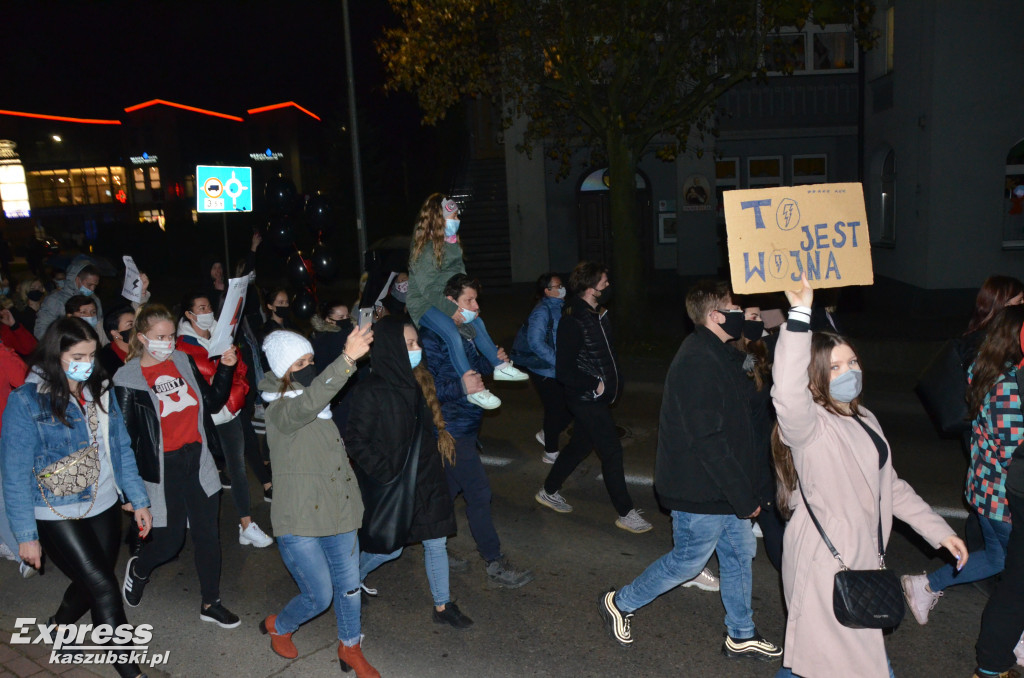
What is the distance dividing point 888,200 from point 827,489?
697 inches

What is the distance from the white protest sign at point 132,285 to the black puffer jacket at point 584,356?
4.09 meters

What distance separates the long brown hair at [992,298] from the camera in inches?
193

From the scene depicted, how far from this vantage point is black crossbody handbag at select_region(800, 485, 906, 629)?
3.27m

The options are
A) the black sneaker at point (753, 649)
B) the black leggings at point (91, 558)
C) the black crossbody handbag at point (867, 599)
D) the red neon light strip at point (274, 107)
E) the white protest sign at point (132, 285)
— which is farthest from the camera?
the red neon light strip at point (274, 107)

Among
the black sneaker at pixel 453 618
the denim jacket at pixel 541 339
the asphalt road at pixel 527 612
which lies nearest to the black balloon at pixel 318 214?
the denim jacket at pixel 541 339

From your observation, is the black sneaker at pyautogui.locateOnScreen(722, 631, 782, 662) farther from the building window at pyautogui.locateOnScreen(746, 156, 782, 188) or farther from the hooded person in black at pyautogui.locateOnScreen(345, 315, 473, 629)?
the building window at pyautogui.locateOnScreen(746, 156, 782, 188)

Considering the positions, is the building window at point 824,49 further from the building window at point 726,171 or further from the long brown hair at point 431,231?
the long brown hair at point 431,231

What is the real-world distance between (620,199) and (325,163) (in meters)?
26.4

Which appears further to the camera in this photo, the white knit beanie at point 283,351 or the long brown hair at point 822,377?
the white knit beanie at point 283,351

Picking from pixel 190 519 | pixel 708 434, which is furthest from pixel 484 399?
pixel 190 519

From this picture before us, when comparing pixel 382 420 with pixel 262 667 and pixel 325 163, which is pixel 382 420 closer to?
pixel 262 667

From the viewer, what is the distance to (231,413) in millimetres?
5906

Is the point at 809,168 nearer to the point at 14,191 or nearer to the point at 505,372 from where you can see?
the point at 505,372

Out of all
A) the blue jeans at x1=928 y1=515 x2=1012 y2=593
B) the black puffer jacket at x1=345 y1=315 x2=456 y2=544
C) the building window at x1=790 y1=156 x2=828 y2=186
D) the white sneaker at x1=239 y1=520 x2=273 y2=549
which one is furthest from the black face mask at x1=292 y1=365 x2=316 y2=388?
the building window at x1=790 y1=156 x2=828 y2=186
